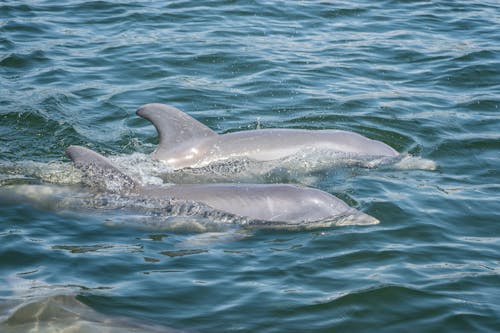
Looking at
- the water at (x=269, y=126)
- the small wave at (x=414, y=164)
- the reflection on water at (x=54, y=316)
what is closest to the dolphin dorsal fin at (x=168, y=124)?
the water at (x=269, y=126)

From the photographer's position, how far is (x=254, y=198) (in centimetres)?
984

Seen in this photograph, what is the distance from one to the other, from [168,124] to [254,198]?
2.37 m

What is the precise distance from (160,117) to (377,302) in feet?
16.1

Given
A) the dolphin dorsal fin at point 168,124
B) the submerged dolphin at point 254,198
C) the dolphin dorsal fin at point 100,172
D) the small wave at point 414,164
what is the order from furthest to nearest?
the small wave at point 414,164 < the dolphin dorsal fin at point 168,124 < the dolphin dorsal fin at point 100,172 < the submerged dolphin at point 254,198

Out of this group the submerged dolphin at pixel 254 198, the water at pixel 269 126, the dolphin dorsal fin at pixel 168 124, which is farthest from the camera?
the dolphin dorsal fin at pixel 168 124

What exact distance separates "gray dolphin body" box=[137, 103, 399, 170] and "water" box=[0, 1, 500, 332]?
0.54m

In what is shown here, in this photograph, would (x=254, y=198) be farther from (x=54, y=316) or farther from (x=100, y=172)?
(x=54, y=316)

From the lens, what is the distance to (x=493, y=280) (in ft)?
27.5

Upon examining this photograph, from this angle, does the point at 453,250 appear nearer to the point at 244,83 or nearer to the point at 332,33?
the point at 244,83

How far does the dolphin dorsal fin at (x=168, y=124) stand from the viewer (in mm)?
11680

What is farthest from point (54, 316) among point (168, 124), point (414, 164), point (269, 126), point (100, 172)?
point (269, 126)

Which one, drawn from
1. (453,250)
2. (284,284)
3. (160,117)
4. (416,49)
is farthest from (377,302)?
(416,49)

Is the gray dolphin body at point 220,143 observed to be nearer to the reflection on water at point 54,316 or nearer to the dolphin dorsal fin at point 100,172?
the dolphin dorsal fin at point 100,172

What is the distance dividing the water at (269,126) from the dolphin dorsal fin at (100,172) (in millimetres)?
433
